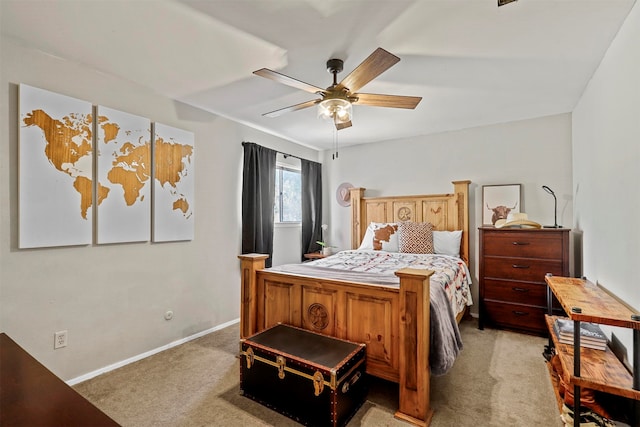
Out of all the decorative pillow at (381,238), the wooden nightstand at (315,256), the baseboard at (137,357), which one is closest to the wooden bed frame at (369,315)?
the baseboard at (137,357)

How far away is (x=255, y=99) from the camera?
298 cm

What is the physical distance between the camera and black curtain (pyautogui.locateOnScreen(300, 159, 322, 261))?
4.69 meters

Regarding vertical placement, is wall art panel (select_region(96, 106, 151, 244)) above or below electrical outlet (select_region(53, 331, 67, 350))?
above

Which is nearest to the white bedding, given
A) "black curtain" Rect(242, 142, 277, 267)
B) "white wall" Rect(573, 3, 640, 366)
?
"black curtain" Rect(242, 142, 277, 267)

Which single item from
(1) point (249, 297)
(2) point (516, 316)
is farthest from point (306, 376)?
(2) point (516, 316)

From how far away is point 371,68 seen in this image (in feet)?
5.98

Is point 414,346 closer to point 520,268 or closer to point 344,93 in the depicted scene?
point 344,93

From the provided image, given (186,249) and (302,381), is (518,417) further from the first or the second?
(186,249)

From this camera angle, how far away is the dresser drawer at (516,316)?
121 inches

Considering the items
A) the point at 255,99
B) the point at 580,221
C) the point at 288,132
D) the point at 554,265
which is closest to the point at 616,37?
the point at 580,221

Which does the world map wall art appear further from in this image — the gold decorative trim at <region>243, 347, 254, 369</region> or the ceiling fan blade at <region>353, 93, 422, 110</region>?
the ceiling fan blade at <region>353, 93, 422, 110</region>

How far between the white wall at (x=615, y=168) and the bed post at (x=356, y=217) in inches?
103

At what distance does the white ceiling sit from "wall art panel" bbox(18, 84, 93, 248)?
395mm

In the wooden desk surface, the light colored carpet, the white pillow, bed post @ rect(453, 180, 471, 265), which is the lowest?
the light colored carpet
